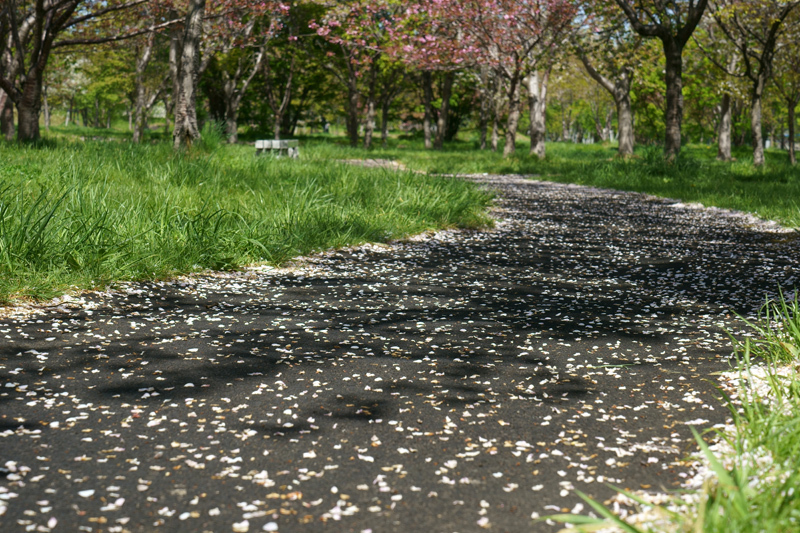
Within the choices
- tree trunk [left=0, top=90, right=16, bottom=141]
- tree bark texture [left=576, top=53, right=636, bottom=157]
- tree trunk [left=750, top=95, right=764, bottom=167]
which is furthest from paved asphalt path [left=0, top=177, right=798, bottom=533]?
tree bark texture [left=576, top=53, right=636, bottom=157]

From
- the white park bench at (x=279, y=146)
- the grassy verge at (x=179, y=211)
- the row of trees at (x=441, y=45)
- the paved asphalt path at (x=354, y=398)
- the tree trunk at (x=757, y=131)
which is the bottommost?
the paved asphalt path at (x=354, y=398)

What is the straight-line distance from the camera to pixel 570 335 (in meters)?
4.64

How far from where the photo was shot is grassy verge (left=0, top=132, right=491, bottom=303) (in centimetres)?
555

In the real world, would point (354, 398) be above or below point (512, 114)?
below

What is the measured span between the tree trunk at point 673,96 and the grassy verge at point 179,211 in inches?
377

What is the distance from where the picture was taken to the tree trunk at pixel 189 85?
1273cm

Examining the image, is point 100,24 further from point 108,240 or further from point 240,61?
point 108,240

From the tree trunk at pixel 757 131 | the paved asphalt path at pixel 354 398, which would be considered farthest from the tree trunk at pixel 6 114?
the tree trunk at pixel 757 131

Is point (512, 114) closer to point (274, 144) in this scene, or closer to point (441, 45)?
point (441, 45)

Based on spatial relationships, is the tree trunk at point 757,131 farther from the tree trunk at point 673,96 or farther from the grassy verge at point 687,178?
the tree trunk at point 673,96

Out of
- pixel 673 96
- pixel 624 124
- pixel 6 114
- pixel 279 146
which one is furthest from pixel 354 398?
pixel 624 124

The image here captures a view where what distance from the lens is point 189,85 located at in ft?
42.8

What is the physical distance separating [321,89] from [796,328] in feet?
150

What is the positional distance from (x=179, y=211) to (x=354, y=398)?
465cm
